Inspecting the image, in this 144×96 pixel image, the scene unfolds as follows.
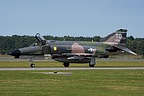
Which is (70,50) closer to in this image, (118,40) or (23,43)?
(118,40)

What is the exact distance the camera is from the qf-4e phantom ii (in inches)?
1959

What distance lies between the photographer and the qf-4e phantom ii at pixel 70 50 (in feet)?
163

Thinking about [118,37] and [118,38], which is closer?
[118,38]

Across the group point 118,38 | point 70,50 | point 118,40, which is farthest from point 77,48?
point 118,38

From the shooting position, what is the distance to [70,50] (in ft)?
168

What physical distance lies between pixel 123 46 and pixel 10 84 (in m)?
32.2

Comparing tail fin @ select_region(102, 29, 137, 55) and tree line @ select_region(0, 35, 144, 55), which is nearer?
tail fin @ select_region(102, 29, 137, 55)

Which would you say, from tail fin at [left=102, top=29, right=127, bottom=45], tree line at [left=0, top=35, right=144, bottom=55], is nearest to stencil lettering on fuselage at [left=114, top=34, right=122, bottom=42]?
tail fin at [left=102, top=29, right=127, bottom=45]

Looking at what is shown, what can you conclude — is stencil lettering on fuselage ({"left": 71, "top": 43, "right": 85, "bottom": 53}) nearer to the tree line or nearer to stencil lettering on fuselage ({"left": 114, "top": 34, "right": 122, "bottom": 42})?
stencil lettering on fuselage ({"left": 114, "top": 34, "right": 122, "bottom": 42})

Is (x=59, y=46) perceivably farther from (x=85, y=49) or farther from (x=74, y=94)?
(x=74, y=94)

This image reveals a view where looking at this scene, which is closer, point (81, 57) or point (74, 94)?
point (74, 94)

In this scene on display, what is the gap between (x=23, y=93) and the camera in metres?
20.2

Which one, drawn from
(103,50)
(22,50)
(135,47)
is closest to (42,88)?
(22,50)

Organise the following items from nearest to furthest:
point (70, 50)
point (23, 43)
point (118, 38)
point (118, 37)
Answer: point (70, 50), point (118, 38), point (118, 37), point (23, 43)
